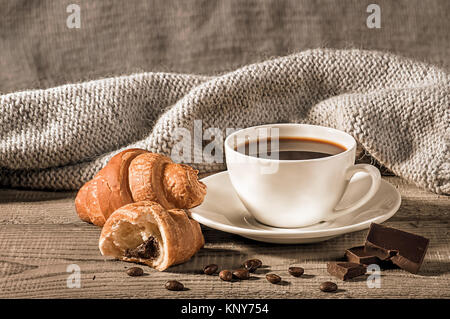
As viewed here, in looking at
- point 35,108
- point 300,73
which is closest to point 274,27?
point 300,73

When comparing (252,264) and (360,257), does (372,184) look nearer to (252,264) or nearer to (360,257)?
(360,257)

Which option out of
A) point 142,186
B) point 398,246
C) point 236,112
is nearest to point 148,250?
point 142,186

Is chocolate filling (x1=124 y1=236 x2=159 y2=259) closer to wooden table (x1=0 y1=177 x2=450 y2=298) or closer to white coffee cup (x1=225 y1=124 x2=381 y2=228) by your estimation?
wooden table (x1=0 y1=177 x2=450 y2=298)

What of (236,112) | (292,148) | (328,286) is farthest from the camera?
(236,112)

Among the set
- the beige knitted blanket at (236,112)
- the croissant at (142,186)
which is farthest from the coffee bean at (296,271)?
the beige knitted blanket at (236,112)

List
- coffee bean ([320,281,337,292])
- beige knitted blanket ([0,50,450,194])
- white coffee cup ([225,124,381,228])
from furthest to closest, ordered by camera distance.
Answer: beige knitted blanket ([0,50,450,194]), white coffee cup ([225,124,381,228]), coffee bean ([320,281,337,292])

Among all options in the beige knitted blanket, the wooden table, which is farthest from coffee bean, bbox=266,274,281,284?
the beige knitted blanket

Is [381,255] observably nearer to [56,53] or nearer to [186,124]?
[186,124]
